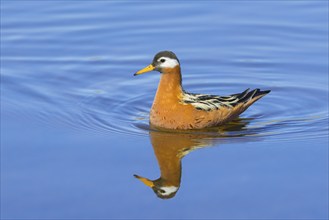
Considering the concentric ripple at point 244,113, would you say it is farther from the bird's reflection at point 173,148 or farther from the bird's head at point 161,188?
the bird's head at point 161,188

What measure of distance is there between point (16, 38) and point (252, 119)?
6.01 metres

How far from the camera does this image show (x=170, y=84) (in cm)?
1428

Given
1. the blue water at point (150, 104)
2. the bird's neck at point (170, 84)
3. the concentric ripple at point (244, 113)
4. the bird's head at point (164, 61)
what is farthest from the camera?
the bird's neck at point (170, 84)

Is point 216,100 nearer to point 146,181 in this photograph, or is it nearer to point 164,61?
point 164,61

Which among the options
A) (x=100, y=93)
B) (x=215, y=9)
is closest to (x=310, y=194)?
(x=100, y=93)

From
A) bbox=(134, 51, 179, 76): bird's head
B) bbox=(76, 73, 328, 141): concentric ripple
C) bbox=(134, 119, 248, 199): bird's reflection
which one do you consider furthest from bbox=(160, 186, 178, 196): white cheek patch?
bbox=(134, 51, 179, 76): bird's head

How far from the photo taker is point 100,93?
15.5 metres

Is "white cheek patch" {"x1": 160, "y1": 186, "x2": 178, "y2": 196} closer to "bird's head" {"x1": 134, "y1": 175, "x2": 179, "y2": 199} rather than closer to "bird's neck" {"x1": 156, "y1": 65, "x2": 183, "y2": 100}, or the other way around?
"bird's head" {"x1": 134, "y1": 175, "x2": 179, "y2": 199}

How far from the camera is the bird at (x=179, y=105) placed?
1393 centimetres

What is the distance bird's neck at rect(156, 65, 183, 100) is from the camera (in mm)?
14219

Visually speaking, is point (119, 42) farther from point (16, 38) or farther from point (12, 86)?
point (12, 86)

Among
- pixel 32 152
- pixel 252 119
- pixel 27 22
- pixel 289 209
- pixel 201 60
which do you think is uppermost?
pixel 27 22

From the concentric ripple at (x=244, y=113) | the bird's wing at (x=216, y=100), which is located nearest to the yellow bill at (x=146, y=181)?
the concentric ripple at (x=244, y=113)

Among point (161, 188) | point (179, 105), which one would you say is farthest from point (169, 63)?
point (161, 188)
